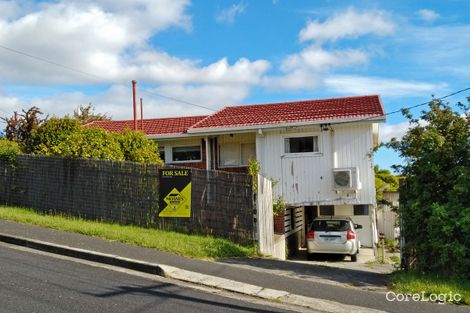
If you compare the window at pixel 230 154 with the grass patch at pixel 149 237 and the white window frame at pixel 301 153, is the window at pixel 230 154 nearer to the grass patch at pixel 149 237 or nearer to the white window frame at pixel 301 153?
the white window frame at pixel 301 153

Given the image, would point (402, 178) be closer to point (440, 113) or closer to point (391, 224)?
point (440, 113)

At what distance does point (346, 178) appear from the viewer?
1839 centimetres

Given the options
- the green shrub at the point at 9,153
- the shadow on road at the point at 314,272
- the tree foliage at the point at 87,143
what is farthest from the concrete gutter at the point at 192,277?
the green shrub at the point at 9,153

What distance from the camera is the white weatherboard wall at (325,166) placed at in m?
19.1

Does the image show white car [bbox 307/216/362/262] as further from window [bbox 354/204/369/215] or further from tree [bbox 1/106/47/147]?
tree [bbox 1/106/47/147]

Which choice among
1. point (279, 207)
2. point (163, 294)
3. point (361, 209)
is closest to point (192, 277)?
point (163, 294)

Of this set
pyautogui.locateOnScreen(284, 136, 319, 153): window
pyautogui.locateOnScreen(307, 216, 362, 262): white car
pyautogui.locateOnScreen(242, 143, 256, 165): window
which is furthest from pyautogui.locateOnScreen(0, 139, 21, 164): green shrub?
pyautogui.locateOnScreen(307, 216, 362, 262): white car

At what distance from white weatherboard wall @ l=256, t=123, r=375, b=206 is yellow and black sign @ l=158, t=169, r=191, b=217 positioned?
692 cm

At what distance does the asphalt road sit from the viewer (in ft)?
21.0

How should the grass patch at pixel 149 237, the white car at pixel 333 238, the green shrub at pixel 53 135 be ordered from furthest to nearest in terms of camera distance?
the white car at pixel 333 238
the green shrub at pixel 53 135
the grass patch at pixel 149 237

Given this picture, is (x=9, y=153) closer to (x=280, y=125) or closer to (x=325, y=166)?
(x=280, y=125)

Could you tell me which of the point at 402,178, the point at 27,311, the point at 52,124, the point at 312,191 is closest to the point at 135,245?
the point at 27,311

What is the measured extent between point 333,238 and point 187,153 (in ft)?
26.9

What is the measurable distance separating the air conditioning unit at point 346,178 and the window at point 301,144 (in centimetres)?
158
